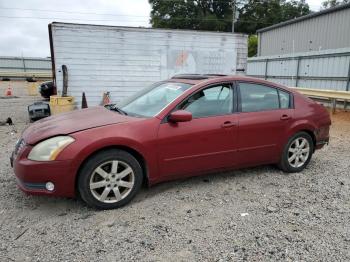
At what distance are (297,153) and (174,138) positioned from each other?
2.17m

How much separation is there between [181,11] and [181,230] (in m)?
52.8

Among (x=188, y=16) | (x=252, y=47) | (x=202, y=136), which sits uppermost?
(x=188, y=16)

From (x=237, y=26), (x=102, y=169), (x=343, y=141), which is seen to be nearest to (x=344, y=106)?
(x=343, y=141)

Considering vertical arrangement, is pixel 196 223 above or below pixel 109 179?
below

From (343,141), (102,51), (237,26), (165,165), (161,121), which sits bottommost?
(343,141)

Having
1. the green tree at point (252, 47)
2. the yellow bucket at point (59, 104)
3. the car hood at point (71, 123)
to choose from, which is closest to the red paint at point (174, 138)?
the car hood at point (71, 123)

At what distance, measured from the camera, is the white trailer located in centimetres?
988

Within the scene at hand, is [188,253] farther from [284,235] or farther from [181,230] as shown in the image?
[284,235]

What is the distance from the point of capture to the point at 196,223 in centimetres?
341

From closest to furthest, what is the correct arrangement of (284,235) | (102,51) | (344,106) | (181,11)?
(284,235)
(102,51)
(344,106)
(181,11)

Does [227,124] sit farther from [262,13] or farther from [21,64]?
[262,13]

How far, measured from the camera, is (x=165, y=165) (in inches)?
154

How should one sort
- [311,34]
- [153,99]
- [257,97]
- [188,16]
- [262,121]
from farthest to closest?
[188,16]
[311,34]
[257,97]
[262,121]
[153,99]

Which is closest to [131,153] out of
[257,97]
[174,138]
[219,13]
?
[174,138]
